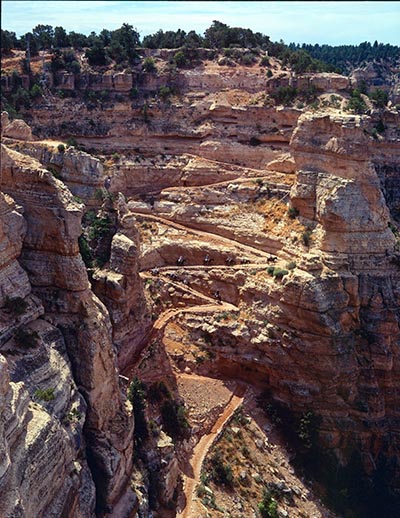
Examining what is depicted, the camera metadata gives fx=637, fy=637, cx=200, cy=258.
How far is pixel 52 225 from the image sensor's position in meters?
34.1

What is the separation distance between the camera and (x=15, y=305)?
31672 mm

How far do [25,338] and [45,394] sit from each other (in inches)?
124

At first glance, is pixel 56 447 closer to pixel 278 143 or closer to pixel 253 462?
pixel 253 462

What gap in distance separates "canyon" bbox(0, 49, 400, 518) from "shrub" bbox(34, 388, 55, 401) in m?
0.47

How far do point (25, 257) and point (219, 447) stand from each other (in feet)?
66.3

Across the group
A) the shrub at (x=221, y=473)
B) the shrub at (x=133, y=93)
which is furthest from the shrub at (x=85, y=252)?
the shrub at (x=133, y=93)

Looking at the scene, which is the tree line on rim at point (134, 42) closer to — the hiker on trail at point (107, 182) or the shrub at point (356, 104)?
the shrub at point (356, 104)

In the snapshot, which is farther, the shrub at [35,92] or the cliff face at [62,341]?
the shrub at [35,92]

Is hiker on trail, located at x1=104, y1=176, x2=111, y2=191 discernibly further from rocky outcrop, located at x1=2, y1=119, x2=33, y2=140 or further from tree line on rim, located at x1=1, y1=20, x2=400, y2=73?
tree line on rim, located at x1=1, y1=20, x2=400, y2=73

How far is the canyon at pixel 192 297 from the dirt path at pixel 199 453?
0.47ft

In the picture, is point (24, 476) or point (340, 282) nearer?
point (24, 476)

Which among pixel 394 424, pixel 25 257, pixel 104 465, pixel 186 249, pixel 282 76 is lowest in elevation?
pixel 394 424

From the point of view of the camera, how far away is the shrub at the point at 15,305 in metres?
31.5

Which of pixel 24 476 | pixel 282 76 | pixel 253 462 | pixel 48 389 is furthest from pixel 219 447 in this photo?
pixel 282 76
